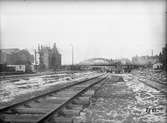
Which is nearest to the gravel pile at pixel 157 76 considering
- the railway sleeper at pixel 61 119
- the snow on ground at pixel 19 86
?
the snow on ground at pixel 19 86

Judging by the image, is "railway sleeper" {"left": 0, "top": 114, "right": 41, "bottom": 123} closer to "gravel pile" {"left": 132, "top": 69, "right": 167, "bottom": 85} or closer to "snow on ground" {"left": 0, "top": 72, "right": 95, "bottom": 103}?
"snow on ground" {"left": 0, "top": 72, "right": 95, "bottom": 103}

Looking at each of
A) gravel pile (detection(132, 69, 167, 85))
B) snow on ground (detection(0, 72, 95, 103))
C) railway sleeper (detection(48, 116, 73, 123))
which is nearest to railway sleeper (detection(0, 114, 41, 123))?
railway sleeper (detection(48, 116, 73, 123))

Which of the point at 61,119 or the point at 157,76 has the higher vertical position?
the point at 61,119

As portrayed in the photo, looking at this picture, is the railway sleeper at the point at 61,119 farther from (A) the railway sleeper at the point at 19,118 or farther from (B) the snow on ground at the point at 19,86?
(B) the snow on ground at the point at 19,86

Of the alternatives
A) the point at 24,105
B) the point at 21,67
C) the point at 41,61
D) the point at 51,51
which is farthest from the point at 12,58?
the point at 24,105

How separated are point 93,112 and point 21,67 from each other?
142 feet

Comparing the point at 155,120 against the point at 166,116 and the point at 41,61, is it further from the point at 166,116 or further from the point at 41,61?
the point at 41,61

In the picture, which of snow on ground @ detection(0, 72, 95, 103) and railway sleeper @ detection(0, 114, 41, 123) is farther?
snow on ground @ detection(0, 72, 95, 103)

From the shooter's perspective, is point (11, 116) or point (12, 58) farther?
point (12, 58)

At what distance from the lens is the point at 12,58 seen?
69500mm

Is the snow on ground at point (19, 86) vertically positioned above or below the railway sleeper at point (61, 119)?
below

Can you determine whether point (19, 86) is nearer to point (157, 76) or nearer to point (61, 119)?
point (61, 119)

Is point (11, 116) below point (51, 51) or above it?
below

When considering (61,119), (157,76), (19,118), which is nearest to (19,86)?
(19,118)
